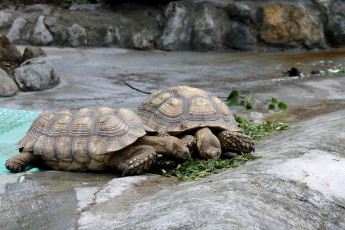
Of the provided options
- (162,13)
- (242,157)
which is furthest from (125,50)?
(242,157)

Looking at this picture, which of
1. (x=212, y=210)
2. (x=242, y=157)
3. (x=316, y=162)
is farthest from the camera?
(x=242, y=157)

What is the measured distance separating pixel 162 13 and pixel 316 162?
27.5 ft

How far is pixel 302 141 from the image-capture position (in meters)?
3.49

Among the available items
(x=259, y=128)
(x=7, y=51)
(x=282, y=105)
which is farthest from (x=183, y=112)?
(x=7, y=51)

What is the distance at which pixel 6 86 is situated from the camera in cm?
600

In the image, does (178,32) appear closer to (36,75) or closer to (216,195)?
(36,75)

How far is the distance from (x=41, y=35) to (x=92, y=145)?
24.3 ft

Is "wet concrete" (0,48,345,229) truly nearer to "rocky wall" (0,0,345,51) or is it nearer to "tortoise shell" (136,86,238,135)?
"tortoise shell" (136,86,238,135)

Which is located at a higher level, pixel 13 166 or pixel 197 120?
pixel 197 120

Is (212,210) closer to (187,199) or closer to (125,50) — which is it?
(187,199)

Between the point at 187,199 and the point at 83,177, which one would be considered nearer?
the point at 187,199

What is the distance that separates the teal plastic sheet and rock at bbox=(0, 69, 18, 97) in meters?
0.90

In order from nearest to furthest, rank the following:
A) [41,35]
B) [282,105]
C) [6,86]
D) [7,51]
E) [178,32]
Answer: [282,105] → [6,86] → [7,51] → [41,35] → [178,32]

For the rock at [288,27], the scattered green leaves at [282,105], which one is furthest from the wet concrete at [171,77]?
the rock at [288,27]
